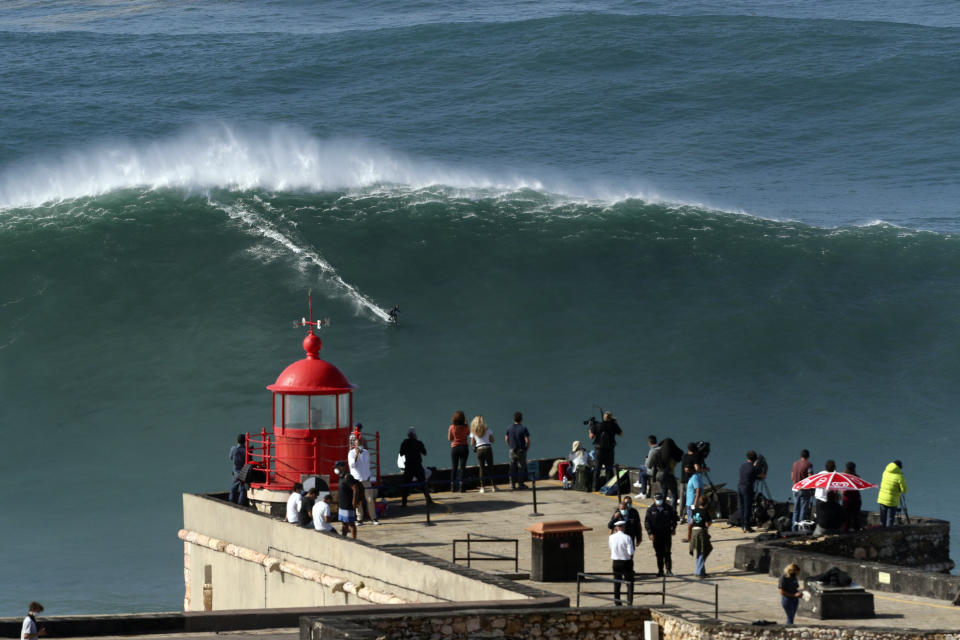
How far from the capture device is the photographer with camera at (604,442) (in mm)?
23734

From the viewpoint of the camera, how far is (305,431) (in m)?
22.3

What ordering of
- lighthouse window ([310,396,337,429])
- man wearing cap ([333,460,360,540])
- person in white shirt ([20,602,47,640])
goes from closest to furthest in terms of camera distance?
person in white shirt ([20,602,47,640])
man wearing cap ([333,460,360,540])
lighthouse window ([310,396,337,429])

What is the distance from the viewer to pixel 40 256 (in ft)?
132

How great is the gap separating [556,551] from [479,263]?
72.0 feet

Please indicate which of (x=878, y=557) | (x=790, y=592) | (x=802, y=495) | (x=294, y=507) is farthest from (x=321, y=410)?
(x=790, y=592)

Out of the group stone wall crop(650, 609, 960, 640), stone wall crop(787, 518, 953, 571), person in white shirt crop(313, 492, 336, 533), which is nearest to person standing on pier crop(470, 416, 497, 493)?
person in white shirt crop(313, 492, 336, 533)

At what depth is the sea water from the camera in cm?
3091

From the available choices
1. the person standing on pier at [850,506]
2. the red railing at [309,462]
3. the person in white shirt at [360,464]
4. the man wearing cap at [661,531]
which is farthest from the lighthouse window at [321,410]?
the person standing on pier at [850,506]

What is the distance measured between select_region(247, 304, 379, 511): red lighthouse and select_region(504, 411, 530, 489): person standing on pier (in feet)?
9.27

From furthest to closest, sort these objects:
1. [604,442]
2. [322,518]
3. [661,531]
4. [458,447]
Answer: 1. [458,447]
2. [604,442]
3. [322,518]
4. [661,531]

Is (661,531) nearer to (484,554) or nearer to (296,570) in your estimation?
(484,554)

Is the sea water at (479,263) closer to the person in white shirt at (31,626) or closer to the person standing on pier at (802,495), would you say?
the person standing on pier at (802,495)

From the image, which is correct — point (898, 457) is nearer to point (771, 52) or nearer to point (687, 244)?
point (687, 244)

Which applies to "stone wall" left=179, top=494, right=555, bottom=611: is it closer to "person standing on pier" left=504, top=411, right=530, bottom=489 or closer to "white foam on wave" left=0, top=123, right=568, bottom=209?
"person standing on pier" left=504, top=411, right=530, bottom=489
